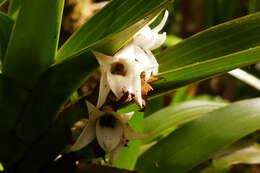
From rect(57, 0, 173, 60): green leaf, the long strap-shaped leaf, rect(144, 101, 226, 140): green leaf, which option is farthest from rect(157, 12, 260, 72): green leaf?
rect(144, 101, 226, 140): green leaf

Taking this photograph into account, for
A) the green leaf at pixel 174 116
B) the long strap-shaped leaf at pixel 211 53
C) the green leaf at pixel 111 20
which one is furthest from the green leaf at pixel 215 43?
the green leaf at pixel 174 116

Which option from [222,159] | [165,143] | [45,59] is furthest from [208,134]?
[45,59]

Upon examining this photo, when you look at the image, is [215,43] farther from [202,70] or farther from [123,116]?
[123,116]

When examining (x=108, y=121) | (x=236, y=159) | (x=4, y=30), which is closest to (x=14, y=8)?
(x=4, y=30)

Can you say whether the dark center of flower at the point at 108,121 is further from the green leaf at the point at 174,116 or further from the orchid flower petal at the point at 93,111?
the green leaf at the point at 174,116

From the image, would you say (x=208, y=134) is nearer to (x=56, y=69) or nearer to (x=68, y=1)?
(x=56, y=69)

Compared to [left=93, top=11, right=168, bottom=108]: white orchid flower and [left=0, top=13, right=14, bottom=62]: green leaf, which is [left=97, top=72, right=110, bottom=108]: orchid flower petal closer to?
[left=93, top=11, right=168, bottom=108]: white orchid flower

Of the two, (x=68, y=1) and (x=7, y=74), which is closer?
(x=7, y=74)
